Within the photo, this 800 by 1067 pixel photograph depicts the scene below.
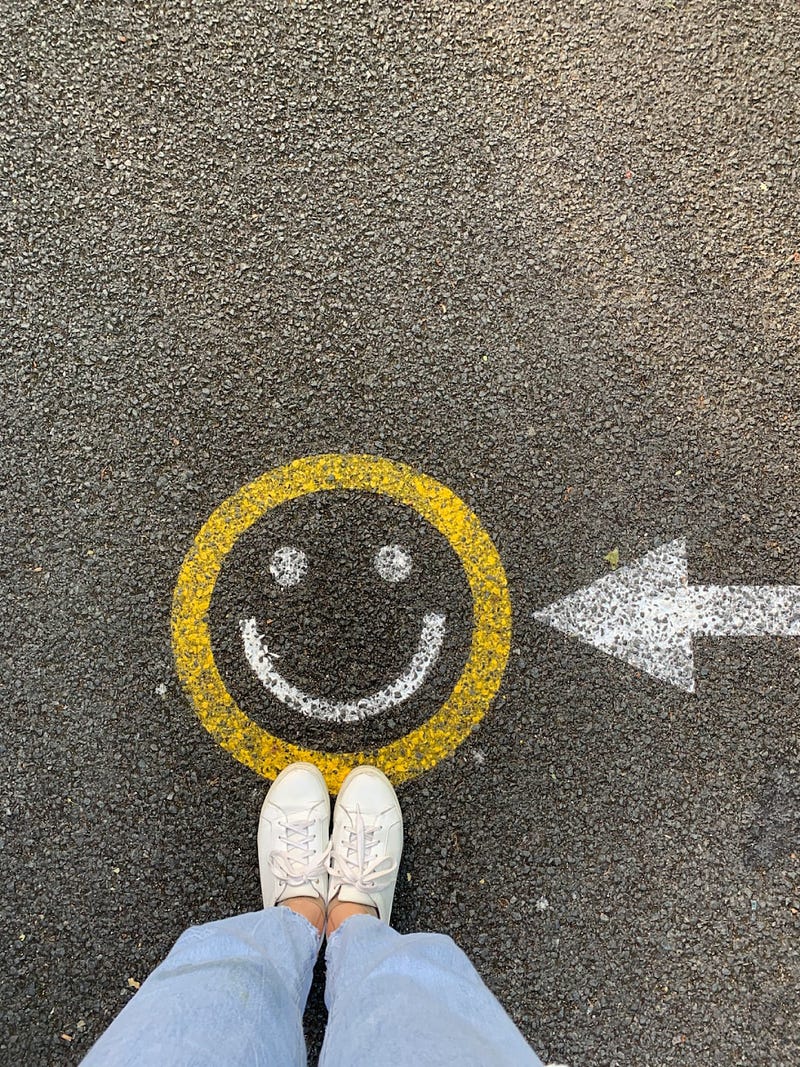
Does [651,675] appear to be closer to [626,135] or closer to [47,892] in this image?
[626,135]

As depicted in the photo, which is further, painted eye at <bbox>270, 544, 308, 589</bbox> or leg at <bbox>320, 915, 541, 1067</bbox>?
painted eye at <bbox>270, 544, 308, 589</bbox>

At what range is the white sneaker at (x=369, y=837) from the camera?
2.17 metres

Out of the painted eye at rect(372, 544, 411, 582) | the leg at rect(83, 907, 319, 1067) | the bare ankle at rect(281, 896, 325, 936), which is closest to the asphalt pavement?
the painted eye at rect(372, 544, 411, 582)

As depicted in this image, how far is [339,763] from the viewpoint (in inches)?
88.7

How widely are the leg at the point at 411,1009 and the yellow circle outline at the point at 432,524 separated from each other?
0.50 meters

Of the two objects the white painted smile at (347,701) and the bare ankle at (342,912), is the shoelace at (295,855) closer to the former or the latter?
the bare ankle at (342,912)

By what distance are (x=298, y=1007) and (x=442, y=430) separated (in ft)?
5.56

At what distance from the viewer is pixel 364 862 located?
2191 millimetres

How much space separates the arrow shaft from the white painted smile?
83 cm

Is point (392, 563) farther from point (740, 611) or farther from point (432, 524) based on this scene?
point (740, 611)

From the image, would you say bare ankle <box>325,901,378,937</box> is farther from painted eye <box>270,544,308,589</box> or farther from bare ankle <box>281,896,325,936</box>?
painted eye <box>270,544,308,589</box>

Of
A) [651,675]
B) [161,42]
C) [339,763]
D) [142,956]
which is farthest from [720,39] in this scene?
[142,956]

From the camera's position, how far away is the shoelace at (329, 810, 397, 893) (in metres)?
2.17

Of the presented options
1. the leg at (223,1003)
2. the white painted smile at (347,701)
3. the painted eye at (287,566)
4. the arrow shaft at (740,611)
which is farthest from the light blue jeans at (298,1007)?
the arrow shaft at (740,611)
